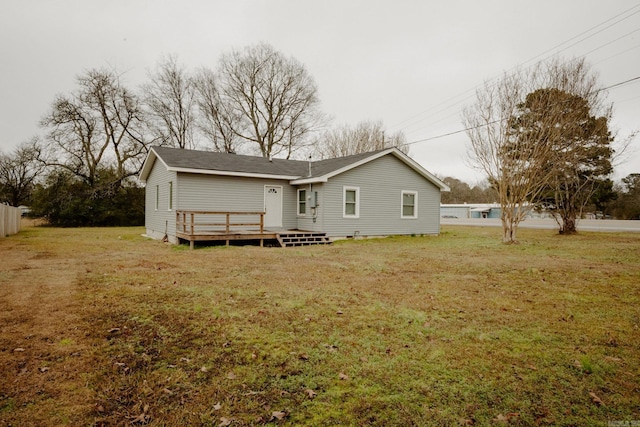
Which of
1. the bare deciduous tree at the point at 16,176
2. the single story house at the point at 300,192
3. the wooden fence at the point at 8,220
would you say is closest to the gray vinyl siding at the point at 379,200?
the single story house at the point at 300,192

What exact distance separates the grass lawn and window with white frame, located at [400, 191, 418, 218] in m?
10.3

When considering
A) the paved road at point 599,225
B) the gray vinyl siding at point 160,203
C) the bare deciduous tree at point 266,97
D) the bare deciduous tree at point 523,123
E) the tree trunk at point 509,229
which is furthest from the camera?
the bare deciduous tree at point 266,97

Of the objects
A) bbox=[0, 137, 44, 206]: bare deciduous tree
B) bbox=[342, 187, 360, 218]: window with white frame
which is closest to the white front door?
bbox=[342, 187, 360, 218]: window with white frame

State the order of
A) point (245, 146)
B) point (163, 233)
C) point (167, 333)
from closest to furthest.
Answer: point (167, 333) → point (163, 233) → point (245, 146)

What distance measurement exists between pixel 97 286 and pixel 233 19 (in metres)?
15.7

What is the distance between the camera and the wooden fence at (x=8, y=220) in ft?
55.1

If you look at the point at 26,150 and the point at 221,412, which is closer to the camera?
the point at 221,412

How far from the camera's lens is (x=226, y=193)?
1595cm

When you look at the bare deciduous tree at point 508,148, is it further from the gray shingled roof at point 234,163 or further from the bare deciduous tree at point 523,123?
the gray shingled roof at point 234,163

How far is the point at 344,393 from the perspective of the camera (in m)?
3.16

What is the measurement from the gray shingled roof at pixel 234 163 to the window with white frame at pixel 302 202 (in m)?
0.84

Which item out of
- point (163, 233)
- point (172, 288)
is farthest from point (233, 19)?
point (172, 288)

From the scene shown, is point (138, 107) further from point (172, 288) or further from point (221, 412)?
point (221, 412)

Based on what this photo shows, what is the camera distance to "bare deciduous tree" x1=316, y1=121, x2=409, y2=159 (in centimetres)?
3781
